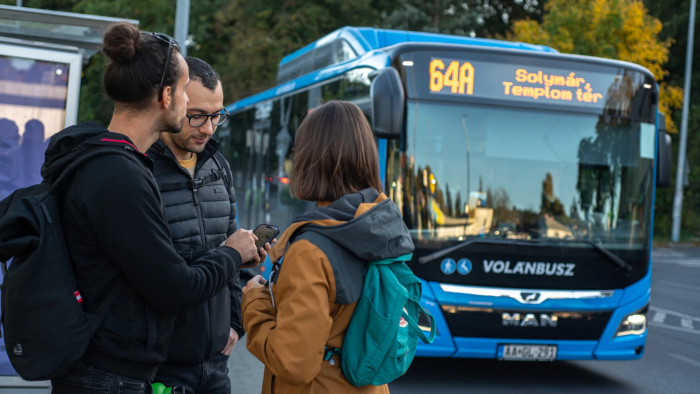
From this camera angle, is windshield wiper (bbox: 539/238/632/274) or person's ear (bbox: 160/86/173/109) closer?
person's ear (bbox: 160/86/173/109)

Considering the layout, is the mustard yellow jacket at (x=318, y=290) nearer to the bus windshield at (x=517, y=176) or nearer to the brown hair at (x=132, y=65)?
the brown hair at (x=132, y=65)

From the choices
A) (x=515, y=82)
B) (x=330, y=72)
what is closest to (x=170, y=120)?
(x=515, y=82)

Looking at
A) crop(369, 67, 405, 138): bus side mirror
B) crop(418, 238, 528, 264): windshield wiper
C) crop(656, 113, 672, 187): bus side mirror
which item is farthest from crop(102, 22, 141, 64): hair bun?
crop(656, 113, 672, 187): bus side mirror

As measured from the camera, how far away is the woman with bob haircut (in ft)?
8.11

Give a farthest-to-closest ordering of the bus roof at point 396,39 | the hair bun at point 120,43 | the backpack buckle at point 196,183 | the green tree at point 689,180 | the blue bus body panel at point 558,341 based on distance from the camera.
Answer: the green tree at point 689,180, the bus roof at point 396,39, the blue bus body panel at point 558,341, the backpack buckle at point 196,183, the hair bun at point 120,43

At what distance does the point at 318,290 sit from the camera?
2455 mm

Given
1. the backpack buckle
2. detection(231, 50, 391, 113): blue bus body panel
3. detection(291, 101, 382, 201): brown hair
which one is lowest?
the backpack buckle

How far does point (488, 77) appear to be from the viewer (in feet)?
23.6

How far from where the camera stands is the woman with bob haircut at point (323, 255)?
2.47 m

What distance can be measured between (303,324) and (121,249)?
0.57m

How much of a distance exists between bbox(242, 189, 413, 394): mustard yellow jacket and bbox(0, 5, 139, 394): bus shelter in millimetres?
3693

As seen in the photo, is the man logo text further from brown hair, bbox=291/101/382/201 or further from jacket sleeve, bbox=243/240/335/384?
jacket sleeve, bbox=243/240/335/384

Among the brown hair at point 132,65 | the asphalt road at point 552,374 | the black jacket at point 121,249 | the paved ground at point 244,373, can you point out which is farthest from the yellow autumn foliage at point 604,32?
the black jacket at point 121,249

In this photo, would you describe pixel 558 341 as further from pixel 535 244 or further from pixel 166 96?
pixel 166 96
